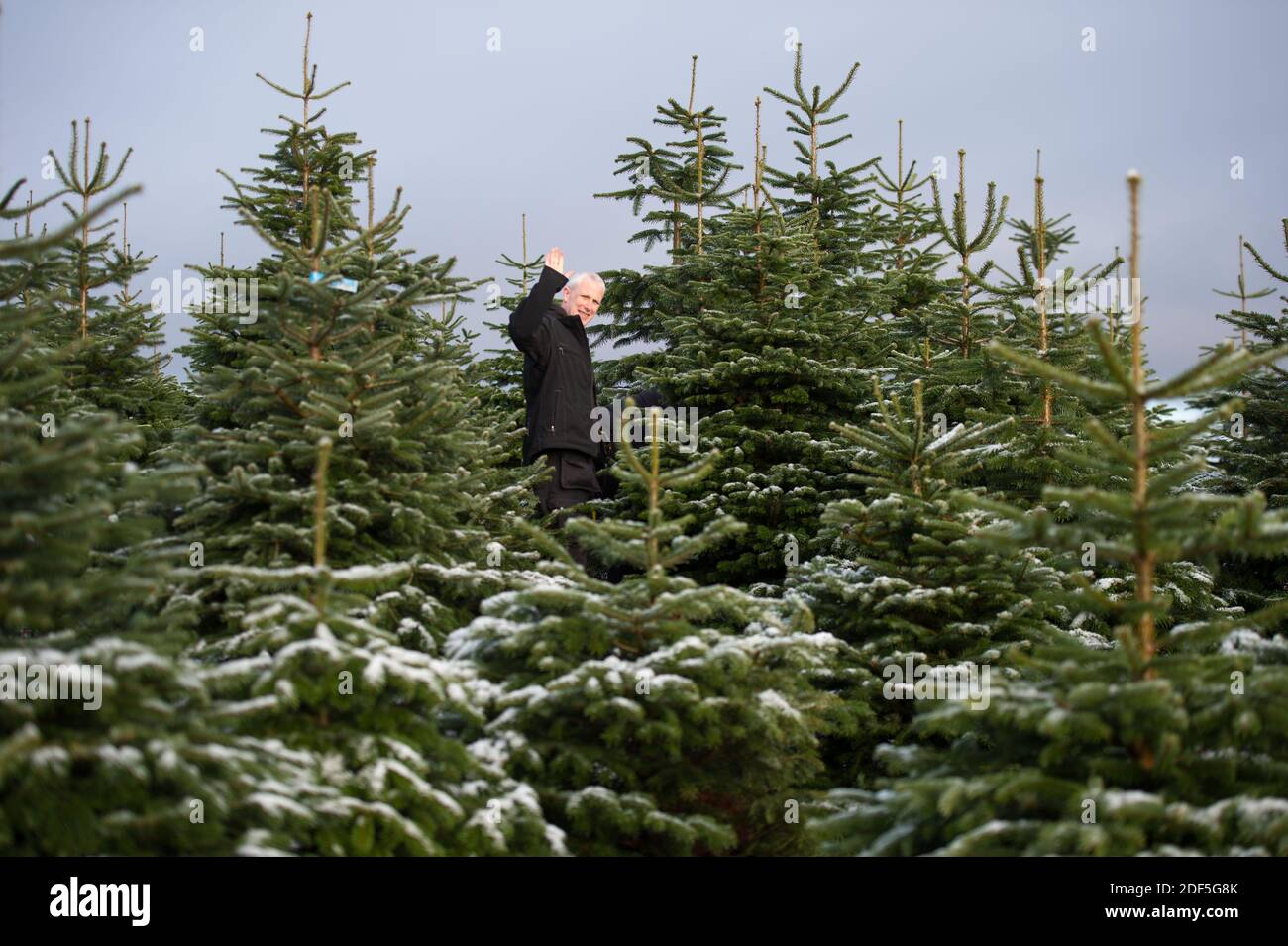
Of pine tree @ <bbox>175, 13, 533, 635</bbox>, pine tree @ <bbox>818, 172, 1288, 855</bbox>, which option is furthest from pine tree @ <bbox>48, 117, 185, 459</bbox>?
pine tree @ <bbox>818, 172, 1288, 855</bbox>

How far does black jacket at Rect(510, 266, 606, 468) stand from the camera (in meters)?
9.62

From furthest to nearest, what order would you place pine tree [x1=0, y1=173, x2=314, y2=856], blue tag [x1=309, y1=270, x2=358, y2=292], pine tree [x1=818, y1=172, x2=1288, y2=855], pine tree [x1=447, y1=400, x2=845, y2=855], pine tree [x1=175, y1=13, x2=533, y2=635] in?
blue tag [x1=309, y1=270, x2=358, y2=292] < pine tree [x1=175, y1=13, x2=533, y2=635] < pine tree [x1=447, y1=400, x2=845, y2=855] < pine tree [x1=818, y1=172, x2=1288, y2=855] < pine tree [x1=0, y1=173, x2=314, y2=856]

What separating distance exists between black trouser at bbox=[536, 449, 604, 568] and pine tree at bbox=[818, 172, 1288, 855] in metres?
5.20

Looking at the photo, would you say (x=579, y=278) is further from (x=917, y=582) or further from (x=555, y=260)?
(x=917, y=582)

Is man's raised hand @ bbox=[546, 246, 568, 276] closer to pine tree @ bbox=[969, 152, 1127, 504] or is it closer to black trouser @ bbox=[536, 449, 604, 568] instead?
black trouser @ bbox=[536, 449, 604, 568]

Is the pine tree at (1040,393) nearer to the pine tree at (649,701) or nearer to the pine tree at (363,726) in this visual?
the pine tree at (649,701)

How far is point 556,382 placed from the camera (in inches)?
383

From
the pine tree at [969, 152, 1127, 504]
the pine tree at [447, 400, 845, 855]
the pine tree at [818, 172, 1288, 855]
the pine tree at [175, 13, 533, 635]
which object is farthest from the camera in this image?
the pine tree at [969, 152, 1127, 504]

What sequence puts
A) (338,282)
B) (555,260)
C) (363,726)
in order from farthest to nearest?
(555,260) → (338,282) → (363,726)

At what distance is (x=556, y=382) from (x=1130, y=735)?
6.46 m

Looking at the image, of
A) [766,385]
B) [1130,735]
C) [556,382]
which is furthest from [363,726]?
[766,385]

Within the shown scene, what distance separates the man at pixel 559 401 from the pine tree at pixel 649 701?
3.61 meters
